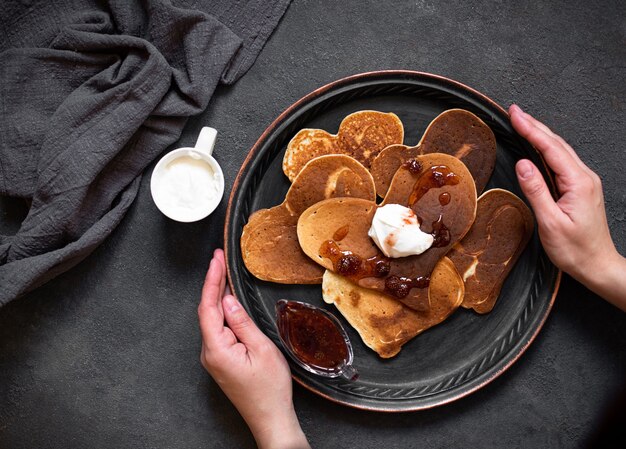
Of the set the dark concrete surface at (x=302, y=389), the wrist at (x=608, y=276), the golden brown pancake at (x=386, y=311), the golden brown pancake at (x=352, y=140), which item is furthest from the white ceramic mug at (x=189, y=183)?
the wrist at (x=608, y=276)

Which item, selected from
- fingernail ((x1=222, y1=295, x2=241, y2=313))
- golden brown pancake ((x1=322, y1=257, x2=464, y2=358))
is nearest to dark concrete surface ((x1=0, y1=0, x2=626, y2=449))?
fingernail ((x1=222, y1=295, x2=241, y2=313))

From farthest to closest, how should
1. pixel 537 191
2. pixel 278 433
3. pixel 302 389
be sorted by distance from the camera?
pixel 302 389, pixel 278 433, pixel 537 191

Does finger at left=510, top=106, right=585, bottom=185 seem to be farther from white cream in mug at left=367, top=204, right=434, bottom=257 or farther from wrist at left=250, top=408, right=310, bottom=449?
wrist at left=250, top=408, right=310, bottom=449

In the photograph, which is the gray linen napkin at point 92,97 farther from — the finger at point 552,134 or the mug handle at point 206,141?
the finger at point 552,134

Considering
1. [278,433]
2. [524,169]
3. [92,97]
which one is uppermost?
[524,169]

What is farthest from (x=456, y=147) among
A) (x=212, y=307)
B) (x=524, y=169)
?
(x=212, y=307)

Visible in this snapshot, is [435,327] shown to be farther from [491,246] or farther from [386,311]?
[491,246]

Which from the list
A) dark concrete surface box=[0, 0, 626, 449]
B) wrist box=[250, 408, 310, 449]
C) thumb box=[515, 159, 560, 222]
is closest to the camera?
thumb box=[515, 159, 560, 222]
